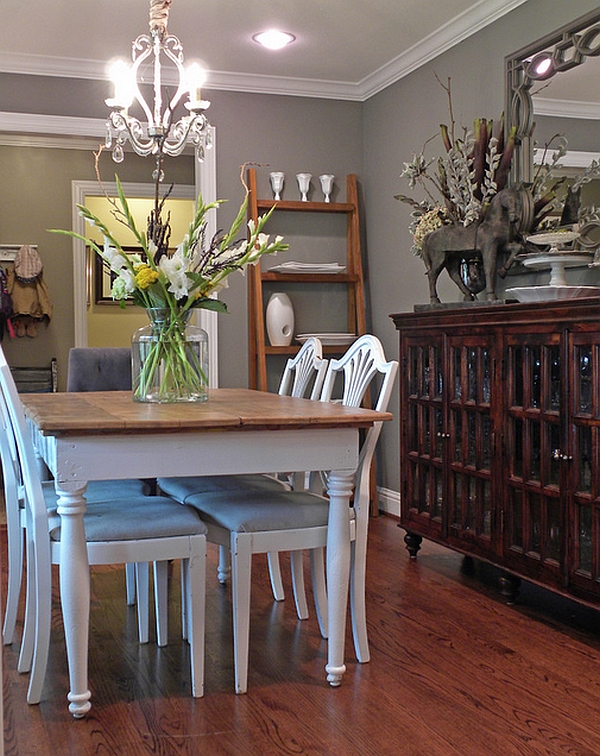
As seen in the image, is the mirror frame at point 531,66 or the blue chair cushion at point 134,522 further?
the mirror frame at point 531,66

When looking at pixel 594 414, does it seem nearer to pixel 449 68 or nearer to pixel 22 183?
pixel 449 68

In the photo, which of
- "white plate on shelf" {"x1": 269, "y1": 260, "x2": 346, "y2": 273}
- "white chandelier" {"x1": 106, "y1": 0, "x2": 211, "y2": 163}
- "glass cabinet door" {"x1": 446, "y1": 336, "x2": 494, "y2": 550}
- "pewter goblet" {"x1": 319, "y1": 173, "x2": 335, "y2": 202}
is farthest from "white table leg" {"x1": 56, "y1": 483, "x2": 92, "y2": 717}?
"pewter goblet" {"x1": 319, "y1": 173, "x2": 335, "y2": 202}

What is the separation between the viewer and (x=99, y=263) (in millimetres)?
7387

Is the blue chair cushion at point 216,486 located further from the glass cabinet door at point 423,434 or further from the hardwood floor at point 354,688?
the glass cabinet door at point 423,434

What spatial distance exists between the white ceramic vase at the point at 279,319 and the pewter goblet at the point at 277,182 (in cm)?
61

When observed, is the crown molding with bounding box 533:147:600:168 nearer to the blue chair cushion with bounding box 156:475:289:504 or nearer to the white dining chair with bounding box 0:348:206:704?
the blue chair cushion with bounding box 156:475:289:504

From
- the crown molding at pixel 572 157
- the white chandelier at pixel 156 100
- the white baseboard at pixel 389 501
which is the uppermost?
the white chandelier at pixel 156 100

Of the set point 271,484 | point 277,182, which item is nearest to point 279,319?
point 277,182

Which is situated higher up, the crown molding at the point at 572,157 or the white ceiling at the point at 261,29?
the white ceiling at the point at 261,29

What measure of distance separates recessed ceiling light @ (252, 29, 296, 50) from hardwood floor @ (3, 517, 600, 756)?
110 inches

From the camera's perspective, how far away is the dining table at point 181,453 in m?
2.14

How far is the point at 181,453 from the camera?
7.35 feet

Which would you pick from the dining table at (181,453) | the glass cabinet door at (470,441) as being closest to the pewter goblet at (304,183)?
the glass cabinet door at (470,441)

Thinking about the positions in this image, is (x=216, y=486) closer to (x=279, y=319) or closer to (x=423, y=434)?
(x=423, y=434)
